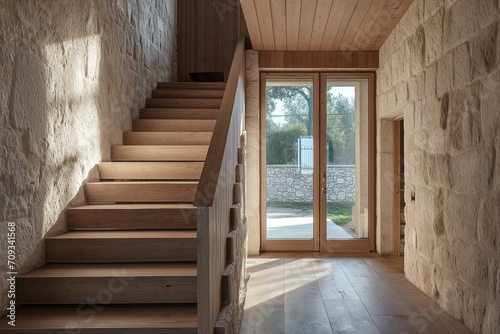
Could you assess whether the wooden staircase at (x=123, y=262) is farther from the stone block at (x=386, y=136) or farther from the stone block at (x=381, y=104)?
the stone block at (x=386, y=136)

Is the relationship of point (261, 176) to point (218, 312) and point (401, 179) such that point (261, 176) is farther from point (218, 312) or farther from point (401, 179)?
point (218, 312)

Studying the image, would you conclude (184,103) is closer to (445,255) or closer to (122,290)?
(122,290)

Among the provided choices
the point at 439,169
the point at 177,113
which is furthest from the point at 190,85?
the point at 439,169

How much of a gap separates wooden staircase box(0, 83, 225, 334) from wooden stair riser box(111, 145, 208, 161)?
4.6 inches

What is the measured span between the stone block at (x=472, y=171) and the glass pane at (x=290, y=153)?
2.70 meters

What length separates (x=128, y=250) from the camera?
119 inches

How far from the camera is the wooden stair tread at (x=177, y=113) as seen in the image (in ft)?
16.2

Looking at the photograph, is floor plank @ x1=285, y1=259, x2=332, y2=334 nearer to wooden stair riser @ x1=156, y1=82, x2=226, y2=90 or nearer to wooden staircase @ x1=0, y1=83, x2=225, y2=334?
wooden staircase @ x1=0, y1=83, x2=225, y2=334

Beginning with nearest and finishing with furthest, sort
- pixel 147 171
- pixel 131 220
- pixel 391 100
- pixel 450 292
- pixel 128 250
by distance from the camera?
pixel 128 250, pixel 131 220, pixel 450 292, pixel 147 171, pixel 391 100

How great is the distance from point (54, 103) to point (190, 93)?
2.54m

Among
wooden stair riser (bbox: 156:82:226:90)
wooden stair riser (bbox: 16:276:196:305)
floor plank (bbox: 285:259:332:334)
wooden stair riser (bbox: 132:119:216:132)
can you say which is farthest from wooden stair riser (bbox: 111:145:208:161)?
wooden stair riser (bbox: 156:82:226:90)

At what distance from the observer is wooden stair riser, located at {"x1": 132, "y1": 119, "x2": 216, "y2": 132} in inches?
181

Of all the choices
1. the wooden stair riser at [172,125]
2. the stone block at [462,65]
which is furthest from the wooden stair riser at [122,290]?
the stone block at [462,65]

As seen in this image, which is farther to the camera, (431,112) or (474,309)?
(431,112)
